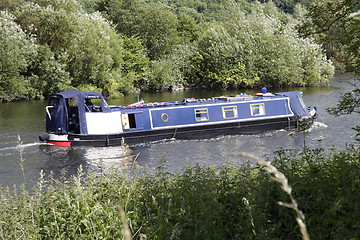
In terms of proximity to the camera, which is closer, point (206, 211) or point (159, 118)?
point (206, 211)

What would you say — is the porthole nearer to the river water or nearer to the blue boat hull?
the blue boat hull

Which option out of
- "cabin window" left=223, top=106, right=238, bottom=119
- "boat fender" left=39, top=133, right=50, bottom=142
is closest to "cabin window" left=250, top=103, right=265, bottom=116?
"cabin window" left=223, top=106, right=238, bottom=119

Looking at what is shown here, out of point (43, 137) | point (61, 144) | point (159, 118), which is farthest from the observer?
point (159, 118)

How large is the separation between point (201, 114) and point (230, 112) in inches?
74.8

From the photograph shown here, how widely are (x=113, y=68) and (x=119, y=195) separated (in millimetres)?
38083

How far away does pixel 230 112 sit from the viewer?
2345 centimetres

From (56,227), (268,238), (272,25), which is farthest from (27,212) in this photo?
(272,25)

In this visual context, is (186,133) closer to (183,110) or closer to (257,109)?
(183,110)

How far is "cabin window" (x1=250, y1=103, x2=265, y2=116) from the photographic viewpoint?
2395cm

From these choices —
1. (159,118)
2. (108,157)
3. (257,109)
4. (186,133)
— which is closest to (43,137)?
(108,157)

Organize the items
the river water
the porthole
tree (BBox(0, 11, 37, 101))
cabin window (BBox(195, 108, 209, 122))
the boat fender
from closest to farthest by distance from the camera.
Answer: the river water < the boat fender < the porthole < cabin window (BBox(195, 108, 209, 122)) < tree (BBox(0, 11, 37, 101))

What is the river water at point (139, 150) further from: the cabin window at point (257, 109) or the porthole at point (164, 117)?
the cabin window at point (257, 109)

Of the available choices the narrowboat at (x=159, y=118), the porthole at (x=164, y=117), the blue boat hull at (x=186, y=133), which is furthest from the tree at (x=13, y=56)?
the porthole at (x=164, y=117)

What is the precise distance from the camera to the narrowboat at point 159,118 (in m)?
20.0
